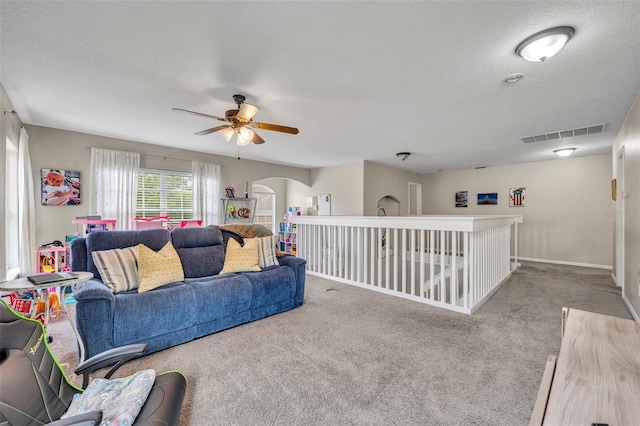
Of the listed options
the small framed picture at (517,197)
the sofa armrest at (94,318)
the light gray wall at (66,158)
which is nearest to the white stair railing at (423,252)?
the small framed picture at (517,197)

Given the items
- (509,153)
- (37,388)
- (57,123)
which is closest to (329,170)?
(509,153)

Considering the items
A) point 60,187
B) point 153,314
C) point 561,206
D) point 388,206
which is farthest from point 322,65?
point 561,206

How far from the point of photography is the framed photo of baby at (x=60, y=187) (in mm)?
3936

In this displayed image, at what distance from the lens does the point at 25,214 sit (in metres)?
3.32

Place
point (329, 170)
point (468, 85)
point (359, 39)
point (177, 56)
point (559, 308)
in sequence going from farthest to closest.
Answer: point (329, 170) < point (559, 308) < point (468, 85) < point (177, 56) < point (359, 39)

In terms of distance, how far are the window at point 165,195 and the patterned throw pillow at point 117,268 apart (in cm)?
245

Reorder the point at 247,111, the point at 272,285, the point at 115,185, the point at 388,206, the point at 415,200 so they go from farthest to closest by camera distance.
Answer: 1. the point at 415,200
2. the point at 388,206
3. the point at 115,185
4. the point at 272,285
5. the point at 247,111

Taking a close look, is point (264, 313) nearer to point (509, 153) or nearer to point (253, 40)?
point (253, 40)

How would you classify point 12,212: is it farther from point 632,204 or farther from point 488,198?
point 488,198

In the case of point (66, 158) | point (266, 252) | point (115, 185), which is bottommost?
point (266, 252)

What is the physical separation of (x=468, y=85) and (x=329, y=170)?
4.65m

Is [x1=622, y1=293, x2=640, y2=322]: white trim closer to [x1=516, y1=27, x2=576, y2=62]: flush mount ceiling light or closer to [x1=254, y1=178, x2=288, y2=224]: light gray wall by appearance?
[x1=516, y1=27, x2=576, y2=62]: flush mount ceiling light

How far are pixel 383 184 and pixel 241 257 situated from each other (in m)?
4.71

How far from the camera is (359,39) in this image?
193 cm
